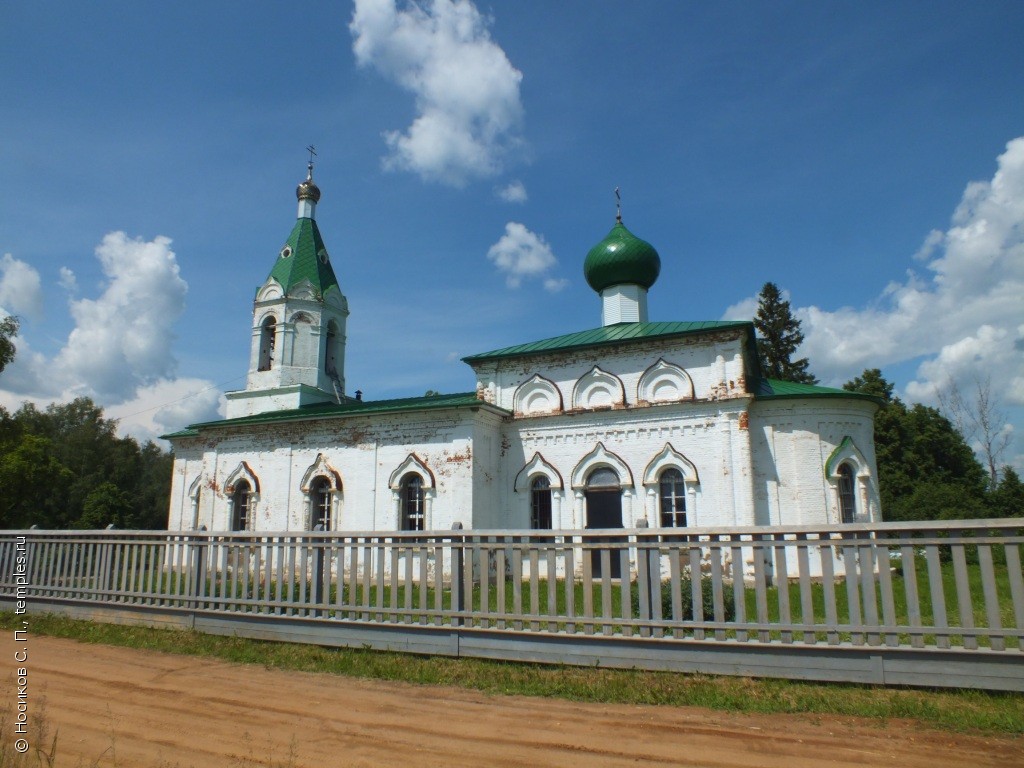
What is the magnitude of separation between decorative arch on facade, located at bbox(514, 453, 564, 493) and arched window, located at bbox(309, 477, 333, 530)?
16.5ft

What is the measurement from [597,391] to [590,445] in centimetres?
131

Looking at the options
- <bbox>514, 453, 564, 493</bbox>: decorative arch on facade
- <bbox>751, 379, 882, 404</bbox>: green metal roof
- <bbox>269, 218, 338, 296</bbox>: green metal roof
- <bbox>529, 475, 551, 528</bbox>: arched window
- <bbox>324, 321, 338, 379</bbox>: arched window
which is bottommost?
<bbox>529, 475, 551, 528</bbox>: arched window

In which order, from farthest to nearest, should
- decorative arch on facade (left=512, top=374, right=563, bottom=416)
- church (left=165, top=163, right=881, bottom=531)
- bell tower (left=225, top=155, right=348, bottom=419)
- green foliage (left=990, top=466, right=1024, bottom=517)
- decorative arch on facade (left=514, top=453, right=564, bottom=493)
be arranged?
1. green foliage (left=990, top=466, right=1024, bottom=517)
2. bell tower (left=225, top=155, right=348, bottom=419)
3. decorative arch on facade (left=512, top=374, right=563, bottom=416)
4. decorative arch on facade (left=514, top=453, right=564, bottom=493)
5. church (left=165, top=163, right=881, bottom=531)

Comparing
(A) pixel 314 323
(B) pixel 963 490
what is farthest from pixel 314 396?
(B) pixel 963 490

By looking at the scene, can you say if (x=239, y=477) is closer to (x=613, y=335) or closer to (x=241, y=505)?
(x=241, y=505)

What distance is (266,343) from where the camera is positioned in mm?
21141

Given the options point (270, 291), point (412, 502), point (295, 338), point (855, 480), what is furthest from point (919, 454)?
point (270, 291)

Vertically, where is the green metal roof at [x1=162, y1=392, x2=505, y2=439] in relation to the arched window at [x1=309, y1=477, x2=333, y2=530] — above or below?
above

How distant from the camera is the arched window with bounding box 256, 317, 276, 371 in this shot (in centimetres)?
2095

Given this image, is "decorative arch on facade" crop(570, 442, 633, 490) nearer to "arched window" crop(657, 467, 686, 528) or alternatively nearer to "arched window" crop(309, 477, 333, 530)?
"arched window" crop(657, 467, 686, 528)

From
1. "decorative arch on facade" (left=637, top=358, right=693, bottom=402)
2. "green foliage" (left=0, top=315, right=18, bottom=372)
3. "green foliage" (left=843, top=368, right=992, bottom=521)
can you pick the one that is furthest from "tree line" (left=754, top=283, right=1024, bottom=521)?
"green foliage" (left=0, top=315, right=18, bottom=372)

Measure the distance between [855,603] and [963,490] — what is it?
24.9m

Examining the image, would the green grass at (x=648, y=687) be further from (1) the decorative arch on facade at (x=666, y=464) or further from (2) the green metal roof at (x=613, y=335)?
(2) the green metal roof at (x=613, y=335)

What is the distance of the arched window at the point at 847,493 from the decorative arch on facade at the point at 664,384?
12.1 feet
